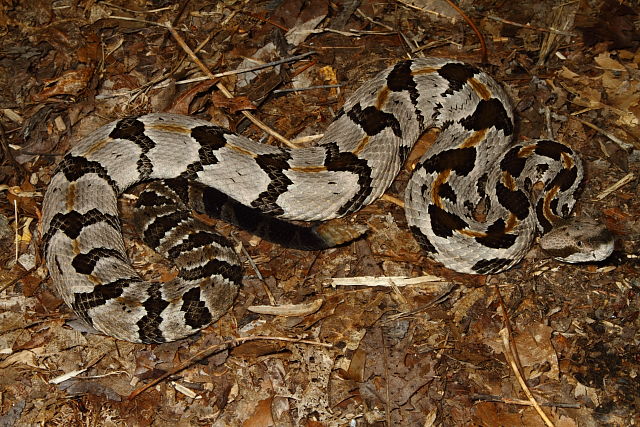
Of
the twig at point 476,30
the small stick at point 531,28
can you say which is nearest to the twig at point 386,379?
the twig at point 476,30

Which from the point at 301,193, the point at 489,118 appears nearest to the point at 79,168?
the point at 301,193

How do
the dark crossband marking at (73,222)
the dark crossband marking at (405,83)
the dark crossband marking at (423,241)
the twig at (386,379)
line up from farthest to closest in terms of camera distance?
the dark crossband marking at (405,83) < the dark crossband marking at (423,241) < the dark crossband marking at (73,222) < the twig at (386,379)

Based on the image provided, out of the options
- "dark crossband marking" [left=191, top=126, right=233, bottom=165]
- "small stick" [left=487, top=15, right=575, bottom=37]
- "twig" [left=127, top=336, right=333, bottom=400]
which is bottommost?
"twig" [left=127, top=336, right=333, bottom=400]

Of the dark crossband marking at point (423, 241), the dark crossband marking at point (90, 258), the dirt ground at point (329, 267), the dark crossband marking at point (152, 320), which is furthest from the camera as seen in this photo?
the dark crossband marking at point (423, 241)

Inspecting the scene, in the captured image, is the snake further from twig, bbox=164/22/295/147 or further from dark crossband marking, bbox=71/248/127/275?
twig, bbox=164/22/295/147

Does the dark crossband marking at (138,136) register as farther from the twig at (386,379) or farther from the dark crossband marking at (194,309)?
the twig at (386,379)

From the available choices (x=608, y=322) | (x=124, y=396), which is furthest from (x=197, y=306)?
(x=608, y=322)

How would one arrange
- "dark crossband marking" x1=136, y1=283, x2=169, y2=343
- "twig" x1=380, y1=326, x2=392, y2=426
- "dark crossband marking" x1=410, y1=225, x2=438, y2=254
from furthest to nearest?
"dark crossband marking" x1=410, y1=225, x2=438, y2=254 → "dark crossband marking" x1=136, y1=283, x2=169, y2=343 → "twig" x1=380, y1=326, x2=392, y2=426

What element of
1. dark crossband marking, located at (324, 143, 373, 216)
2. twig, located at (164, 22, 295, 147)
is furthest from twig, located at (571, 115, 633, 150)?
twig, located at (164, 22, 295, 147)
